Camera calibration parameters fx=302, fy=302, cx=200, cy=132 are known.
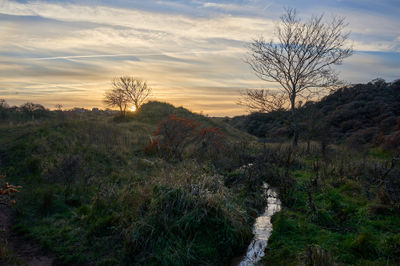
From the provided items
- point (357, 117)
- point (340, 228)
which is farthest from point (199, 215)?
point (357, 117)

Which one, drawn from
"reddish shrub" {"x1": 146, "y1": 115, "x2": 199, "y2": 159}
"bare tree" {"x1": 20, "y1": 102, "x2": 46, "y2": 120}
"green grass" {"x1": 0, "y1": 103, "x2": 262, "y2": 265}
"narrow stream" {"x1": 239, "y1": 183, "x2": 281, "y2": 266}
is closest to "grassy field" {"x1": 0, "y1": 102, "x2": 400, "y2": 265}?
"green grass" {"x1": 0, "y1": 103, "x2": 262, "y2": 265}

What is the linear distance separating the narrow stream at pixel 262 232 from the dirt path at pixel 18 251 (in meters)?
3.60

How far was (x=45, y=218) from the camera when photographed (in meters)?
7.24

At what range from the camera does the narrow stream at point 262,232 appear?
5348mm

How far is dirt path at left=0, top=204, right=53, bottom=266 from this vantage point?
5.27 meters

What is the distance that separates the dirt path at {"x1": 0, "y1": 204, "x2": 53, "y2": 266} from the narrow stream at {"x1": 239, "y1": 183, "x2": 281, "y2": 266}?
3.60 m

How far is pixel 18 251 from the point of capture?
5.83 metres

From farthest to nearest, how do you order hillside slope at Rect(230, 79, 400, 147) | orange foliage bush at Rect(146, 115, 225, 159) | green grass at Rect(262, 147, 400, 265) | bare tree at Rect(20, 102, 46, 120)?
1. bare tree at Rect(20, 102, 46, 120)
2. hillside slope at Rect(230, 79, 400, 147)
3. orange foliage bush at Rect(146, 115, 225, 159)
4. green grass at Rect(262, 147, 400, 265)

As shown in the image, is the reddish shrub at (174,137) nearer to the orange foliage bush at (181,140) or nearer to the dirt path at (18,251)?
the orange foliage bush at (181,140)

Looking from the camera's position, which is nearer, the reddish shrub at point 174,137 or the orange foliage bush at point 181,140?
the orange foliage bush at point 181,140

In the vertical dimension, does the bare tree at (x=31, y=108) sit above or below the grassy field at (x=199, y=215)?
above

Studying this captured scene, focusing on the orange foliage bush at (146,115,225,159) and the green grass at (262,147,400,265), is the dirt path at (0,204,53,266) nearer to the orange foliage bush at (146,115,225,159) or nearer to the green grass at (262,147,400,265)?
the green grass at (262,147,400,265)

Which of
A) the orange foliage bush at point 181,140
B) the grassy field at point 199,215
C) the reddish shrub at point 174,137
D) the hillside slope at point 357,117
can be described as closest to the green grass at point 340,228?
the grassy field at point 199,215

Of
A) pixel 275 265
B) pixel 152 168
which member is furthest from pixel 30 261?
pixel 152 168
